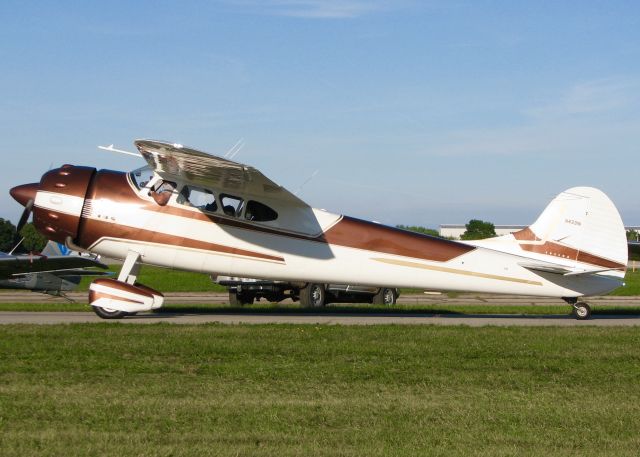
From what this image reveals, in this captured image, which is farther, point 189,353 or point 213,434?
point 189,353

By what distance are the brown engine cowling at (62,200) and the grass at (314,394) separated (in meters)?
2.91

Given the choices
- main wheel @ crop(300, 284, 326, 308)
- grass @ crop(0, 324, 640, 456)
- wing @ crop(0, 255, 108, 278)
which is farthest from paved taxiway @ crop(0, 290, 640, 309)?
grass @ crop(0, 324, 640, 456)

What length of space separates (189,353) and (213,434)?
419 cm

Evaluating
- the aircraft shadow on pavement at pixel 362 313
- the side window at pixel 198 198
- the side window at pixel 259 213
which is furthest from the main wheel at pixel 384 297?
the side window at pixel 198 198

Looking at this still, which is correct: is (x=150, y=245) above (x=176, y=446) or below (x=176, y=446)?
above

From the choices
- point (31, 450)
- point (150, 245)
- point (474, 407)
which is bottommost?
point (31, 450)

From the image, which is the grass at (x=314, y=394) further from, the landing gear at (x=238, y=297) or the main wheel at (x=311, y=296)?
the landing gear at (x=238, y=297)

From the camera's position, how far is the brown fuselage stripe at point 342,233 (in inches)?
587

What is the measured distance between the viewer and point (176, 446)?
5.77m

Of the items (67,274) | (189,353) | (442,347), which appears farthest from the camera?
(67,274)

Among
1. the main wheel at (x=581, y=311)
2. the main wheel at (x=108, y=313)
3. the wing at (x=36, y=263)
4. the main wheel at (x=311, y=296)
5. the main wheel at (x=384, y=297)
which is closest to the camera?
the main wheel at (x=108, y=313)

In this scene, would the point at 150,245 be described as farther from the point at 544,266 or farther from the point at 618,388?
the point at 618,388

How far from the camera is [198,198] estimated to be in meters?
15.1

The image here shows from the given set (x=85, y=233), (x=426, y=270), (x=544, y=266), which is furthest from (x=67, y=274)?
(x=544, y=266)
